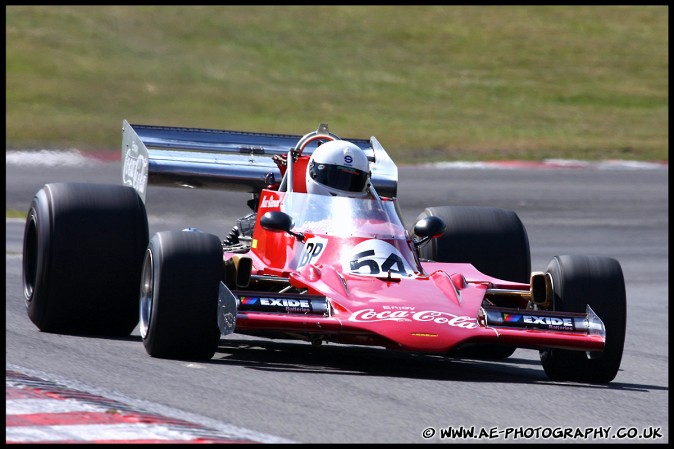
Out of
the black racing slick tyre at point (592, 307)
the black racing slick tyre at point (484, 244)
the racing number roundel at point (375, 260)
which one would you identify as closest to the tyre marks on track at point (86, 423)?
the racing number roundel at point (375, 260)

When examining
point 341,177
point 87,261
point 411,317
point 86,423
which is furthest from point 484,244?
point 86,423

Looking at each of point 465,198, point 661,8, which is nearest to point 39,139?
point 465,198

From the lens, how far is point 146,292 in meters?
8.74

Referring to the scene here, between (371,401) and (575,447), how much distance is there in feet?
4.39

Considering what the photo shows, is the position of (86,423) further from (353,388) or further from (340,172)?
(340,172)

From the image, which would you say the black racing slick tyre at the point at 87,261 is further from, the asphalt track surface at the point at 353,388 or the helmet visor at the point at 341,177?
the helmet visor at the point at 341,177

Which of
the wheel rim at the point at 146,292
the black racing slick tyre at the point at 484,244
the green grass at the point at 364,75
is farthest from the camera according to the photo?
the green grass at the point at 364,75

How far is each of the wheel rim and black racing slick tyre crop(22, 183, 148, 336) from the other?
670 mm

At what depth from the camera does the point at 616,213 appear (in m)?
22.4

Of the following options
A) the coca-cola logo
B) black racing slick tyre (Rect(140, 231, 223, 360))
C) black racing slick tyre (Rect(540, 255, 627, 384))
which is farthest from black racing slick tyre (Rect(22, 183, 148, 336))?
black racing slick tyre (Rect(540, 255, 627, 384))

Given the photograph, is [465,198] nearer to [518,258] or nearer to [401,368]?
[518,258]

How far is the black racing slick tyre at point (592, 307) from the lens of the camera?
844cm

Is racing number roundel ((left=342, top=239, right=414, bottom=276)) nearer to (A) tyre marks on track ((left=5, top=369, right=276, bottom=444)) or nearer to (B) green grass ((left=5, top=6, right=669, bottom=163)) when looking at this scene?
(A) tyre marks on track ((left=5, top=369, right=276, bottom=444))

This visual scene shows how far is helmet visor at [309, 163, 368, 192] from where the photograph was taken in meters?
9.72
